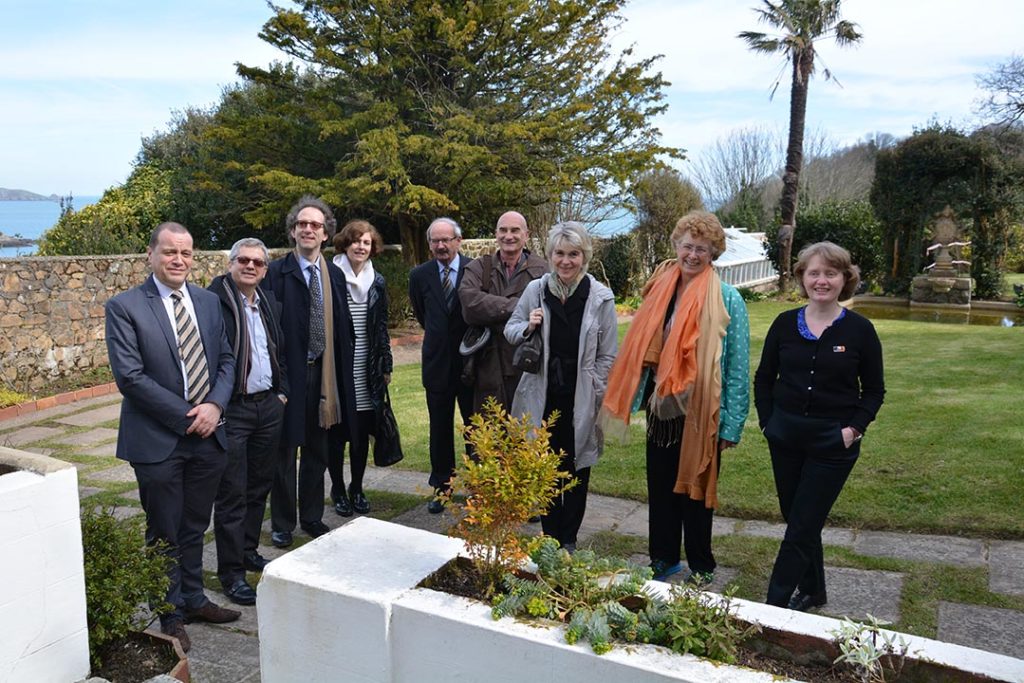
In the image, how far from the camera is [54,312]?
10133mm

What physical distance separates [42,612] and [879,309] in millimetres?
17851

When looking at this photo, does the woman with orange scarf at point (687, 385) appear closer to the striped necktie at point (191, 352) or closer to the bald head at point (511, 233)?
the bald head at point (511, 233)

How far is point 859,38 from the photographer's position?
20359 millimetres

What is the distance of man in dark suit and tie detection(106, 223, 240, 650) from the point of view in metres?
3.58

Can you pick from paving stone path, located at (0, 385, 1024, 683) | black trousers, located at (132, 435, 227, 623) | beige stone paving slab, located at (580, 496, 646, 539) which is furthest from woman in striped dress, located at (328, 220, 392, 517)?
beige stone paving slab, located at (580, 496, 646, 539)

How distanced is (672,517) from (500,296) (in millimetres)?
1657

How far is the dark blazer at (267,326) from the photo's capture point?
4.12 meters

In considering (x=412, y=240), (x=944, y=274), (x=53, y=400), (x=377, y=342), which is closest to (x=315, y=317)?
A: (x=377, y=342)

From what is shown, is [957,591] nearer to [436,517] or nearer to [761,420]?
[761,420]

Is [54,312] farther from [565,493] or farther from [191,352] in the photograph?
[565,493]

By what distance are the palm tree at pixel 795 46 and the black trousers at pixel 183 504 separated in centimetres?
1934

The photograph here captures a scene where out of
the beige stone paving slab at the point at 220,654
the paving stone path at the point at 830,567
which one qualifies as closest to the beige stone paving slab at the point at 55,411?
the paving stone path at the point at 830,567

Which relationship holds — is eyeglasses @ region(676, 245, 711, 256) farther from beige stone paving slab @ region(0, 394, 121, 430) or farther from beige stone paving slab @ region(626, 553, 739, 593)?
beige stone paving slab @ region(0, 394, 121, 430)

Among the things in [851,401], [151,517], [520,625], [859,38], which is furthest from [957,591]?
[859,38]
